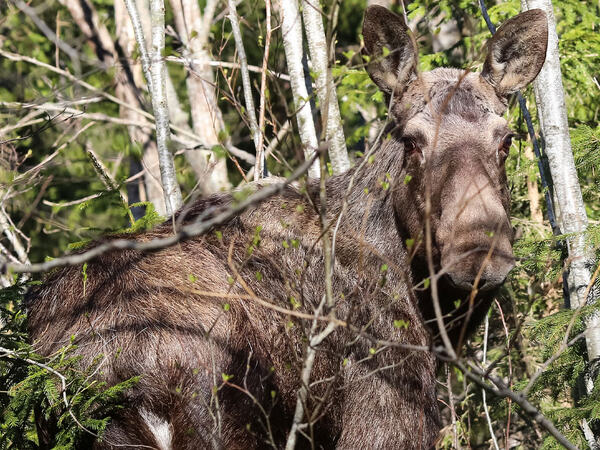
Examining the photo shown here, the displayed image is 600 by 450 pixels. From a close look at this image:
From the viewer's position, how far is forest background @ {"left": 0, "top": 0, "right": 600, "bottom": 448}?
4094 mm

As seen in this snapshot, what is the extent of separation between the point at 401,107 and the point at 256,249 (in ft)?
4.86

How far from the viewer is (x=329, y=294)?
11.9 ft

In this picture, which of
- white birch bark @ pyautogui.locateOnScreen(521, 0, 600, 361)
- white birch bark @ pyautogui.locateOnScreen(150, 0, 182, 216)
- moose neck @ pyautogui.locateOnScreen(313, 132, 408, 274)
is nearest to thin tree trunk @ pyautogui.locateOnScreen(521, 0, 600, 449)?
white birch bark @ pyautogui.locateOnScreen(521, 0, 600, 361)

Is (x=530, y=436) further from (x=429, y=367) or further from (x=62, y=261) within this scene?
(x=62, y=261)

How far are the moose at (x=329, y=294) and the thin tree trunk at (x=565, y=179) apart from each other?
0.41 meters

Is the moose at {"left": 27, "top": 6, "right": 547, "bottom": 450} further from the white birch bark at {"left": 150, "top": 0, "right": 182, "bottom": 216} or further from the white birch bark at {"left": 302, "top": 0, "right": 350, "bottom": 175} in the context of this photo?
the white birch bark at {"left": 302, "top": 0, "right": 350, "bottom": 175}

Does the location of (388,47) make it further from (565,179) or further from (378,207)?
(565,179)

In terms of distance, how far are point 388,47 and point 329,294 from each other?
239 centimetres

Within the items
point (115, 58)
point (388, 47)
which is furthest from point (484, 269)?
point (115, 58)

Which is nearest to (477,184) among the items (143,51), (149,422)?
(149,422)

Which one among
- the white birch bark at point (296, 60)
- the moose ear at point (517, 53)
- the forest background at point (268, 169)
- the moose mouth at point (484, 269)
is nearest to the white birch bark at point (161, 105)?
the forest background at point (268, 169)

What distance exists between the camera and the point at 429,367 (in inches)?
192

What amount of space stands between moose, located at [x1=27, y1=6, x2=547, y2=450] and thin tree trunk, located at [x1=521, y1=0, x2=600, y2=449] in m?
0.41

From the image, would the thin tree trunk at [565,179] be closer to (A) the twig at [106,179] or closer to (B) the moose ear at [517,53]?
(B) the moose ear at [517,53]
